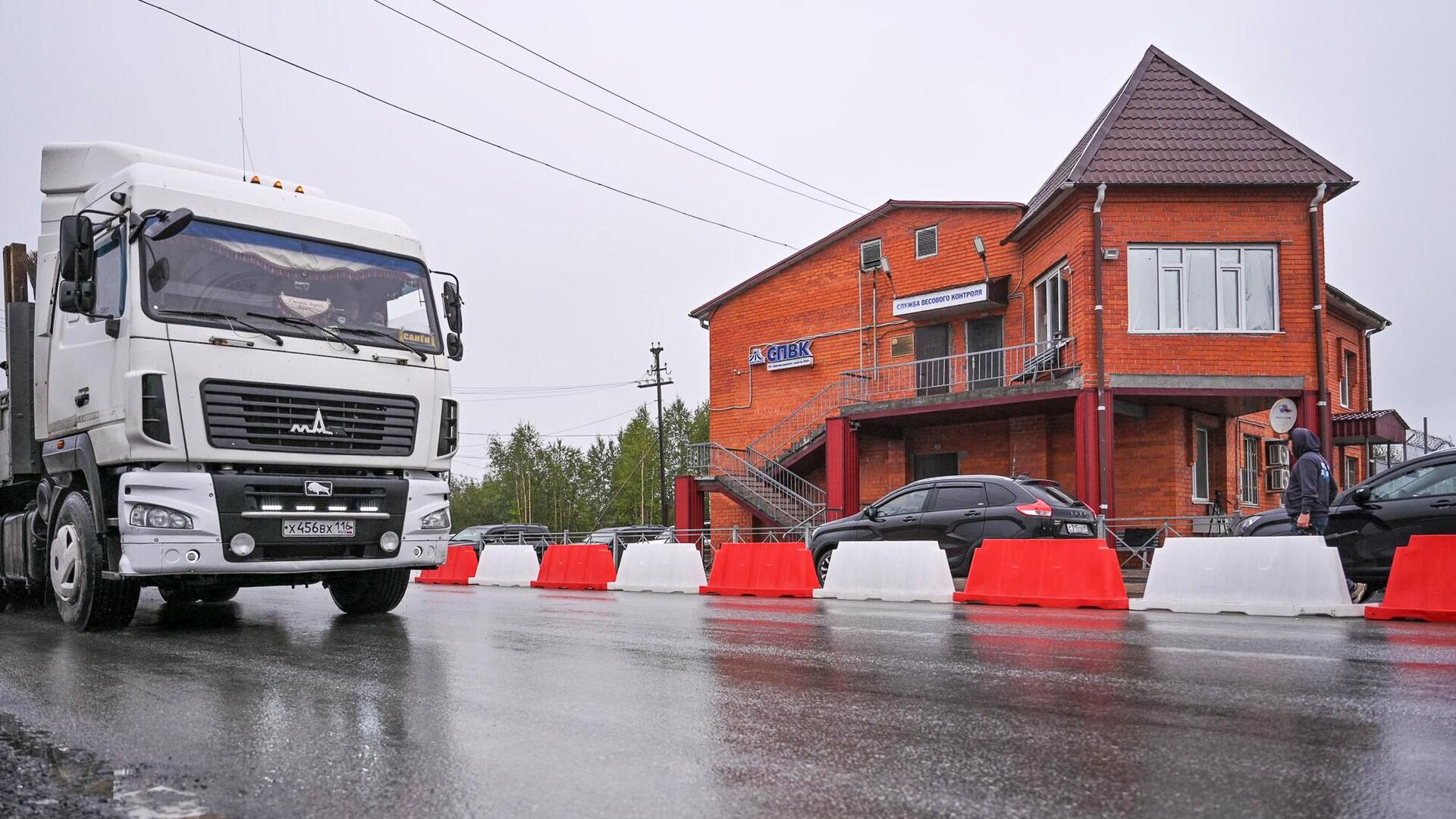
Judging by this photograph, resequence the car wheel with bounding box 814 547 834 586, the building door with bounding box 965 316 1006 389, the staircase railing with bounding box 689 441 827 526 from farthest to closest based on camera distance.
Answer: the staircase railing with bounding box 689 441 827 526, the building door with bounding box 965 316 1006 389, the car wheel with bounding box 814 547 834 586

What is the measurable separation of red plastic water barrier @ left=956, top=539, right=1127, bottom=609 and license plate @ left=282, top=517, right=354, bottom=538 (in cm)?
665

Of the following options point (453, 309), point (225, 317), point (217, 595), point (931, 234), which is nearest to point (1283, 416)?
point (931, 234)

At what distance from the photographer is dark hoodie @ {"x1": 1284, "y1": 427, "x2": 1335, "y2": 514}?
1184 centimetres

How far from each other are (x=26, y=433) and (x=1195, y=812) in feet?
32.9

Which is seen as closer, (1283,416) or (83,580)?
(83,580)

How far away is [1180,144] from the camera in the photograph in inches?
900

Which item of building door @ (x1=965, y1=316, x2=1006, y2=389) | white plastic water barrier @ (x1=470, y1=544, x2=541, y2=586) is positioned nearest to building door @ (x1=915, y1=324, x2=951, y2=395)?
building door @ (x1=965, y1=316, x2=1006, y2=389)

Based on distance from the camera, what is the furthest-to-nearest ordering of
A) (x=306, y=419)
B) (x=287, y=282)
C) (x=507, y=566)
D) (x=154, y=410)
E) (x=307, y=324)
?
(x=507, y=566) → (x=287, y=282) → (x=307, y=324) → (x=306, y=419) → (x=154, y=410)

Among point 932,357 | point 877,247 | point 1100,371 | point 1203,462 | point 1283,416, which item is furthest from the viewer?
point 877,247

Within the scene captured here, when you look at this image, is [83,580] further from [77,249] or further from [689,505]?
Answer: [689,505]

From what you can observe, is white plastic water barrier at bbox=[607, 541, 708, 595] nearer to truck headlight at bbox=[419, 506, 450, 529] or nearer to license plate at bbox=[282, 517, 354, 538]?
truck headlight at bbox=[419, 506, 450, 529]

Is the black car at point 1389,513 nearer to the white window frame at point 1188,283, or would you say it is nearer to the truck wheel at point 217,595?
the white window frame at point 1188,283

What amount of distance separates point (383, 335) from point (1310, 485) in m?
9.43

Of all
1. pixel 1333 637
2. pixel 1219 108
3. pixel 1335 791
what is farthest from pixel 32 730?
pixel 1219 108
